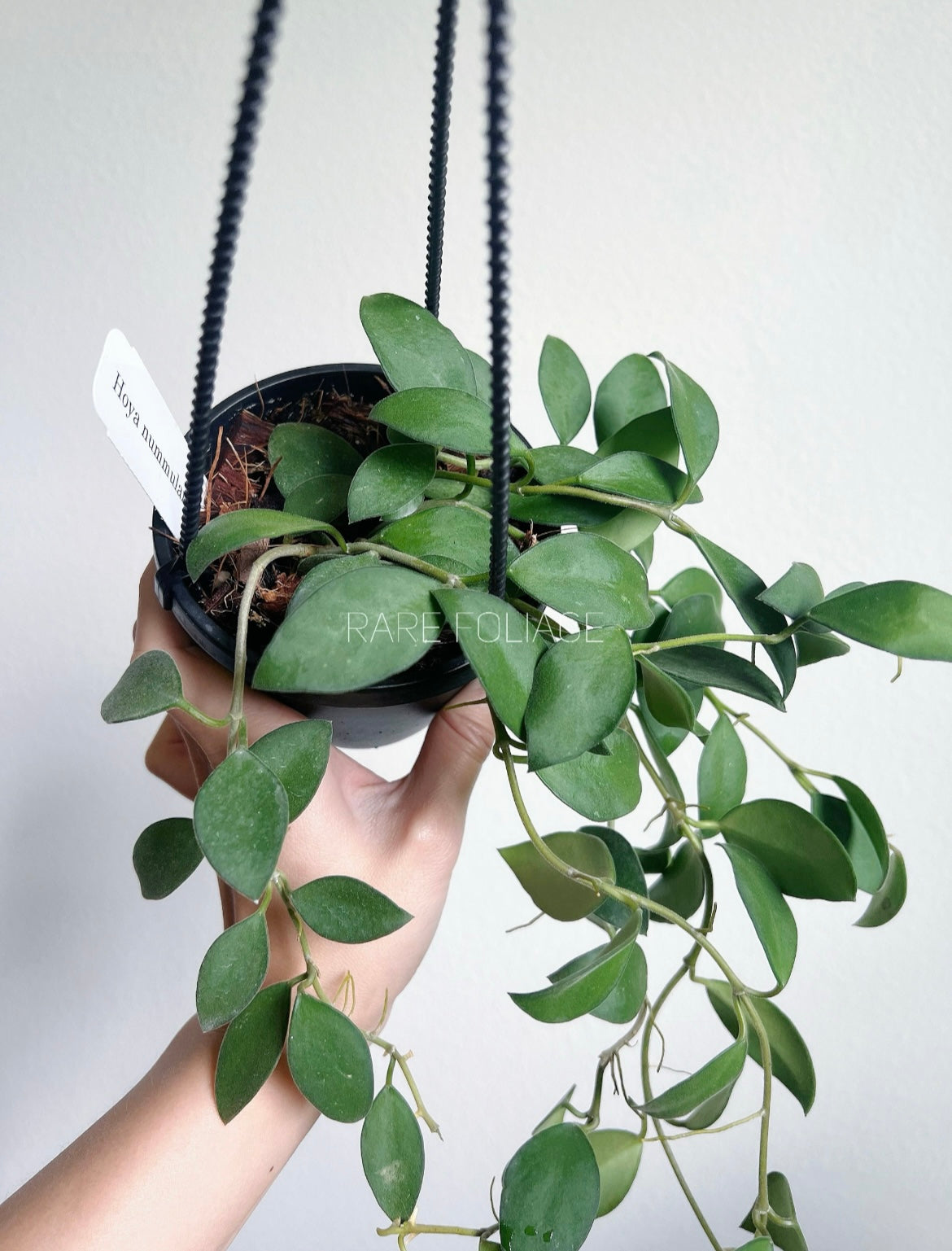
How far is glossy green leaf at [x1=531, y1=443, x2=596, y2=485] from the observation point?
0.60m

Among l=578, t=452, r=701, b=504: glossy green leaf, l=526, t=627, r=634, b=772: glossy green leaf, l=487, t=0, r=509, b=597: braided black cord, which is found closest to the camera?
l=487, t=0, r=509, b=597: braided black cord

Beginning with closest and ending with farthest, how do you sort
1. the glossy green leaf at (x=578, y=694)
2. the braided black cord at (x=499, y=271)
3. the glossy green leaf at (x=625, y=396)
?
the braided black cord at (x=499, y=271)
the glossy green leaf at (x=578, y=694)
the glossy green leaf at (x=625, y=396)

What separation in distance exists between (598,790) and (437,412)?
0.66 feet

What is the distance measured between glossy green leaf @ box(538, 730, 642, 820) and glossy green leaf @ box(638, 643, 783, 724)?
6cm

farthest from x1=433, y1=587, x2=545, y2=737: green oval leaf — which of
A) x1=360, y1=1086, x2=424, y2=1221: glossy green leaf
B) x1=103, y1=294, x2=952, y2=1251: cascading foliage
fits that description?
x1=360, y1=1086, x2=424, y2=1221: glossy green leaf

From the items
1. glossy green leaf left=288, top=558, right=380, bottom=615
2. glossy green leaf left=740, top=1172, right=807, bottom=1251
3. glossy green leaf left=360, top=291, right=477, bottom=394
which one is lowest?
glossy green leaf left=740, top=1172, right=807, bottom=1251

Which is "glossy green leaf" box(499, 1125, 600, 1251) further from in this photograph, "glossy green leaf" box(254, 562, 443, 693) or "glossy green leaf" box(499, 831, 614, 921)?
"glossy green leaf" box(254, 562, 443, 693)

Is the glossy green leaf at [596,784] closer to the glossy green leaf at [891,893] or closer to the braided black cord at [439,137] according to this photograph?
the glossy green leaf at [891,893]

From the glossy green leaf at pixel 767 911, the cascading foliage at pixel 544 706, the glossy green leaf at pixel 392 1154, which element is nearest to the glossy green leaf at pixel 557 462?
the cascading foliage at pixel 544 706

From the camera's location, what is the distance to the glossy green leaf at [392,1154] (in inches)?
20.3

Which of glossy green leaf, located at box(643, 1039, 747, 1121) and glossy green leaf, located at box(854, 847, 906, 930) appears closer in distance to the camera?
glossy green leaf, located at box(643, 1039, 747, 1121)

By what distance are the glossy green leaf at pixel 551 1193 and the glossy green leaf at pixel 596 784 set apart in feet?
0.53

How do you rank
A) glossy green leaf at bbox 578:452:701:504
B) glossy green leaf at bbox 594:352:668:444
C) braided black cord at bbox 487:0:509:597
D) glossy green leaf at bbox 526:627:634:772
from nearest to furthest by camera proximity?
braided black cord at bbox 487:0:509:597 < glossy green leaf at bbox 526:627:634:772 < glossy green leaf at bbox 578:452:701:504 < glossy green leaf at bbox 594:352:668:444

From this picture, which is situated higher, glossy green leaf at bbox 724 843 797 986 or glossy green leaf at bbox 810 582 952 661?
glossy green leaf at bbox 810 582 952 661
